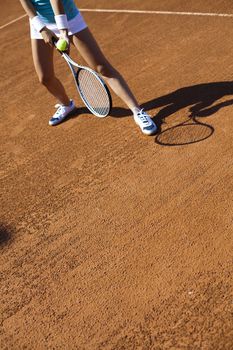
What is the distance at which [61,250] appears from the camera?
139 inches

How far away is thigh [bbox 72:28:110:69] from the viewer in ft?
13.5

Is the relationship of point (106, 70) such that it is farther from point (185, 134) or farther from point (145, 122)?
point (185, 134)

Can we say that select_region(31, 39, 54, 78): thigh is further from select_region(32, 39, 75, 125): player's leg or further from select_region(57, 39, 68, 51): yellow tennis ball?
select_region(57, 39, 68, 51): yellow tennis ball

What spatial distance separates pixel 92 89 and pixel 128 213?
139cm

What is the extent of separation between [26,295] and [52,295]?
0.20 m

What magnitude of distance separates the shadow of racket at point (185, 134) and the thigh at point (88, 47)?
2.91 feet

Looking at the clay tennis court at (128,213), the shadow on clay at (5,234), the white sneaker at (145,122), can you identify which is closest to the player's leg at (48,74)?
the clay tennis court at (128,213)

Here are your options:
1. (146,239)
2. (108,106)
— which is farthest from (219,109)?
→ (146,239)

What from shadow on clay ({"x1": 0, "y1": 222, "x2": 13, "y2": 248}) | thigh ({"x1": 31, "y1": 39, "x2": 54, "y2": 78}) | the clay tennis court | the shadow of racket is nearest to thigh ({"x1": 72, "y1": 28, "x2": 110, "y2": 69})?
thigh ({"x1": 31, "y1": 39, "x2": 54, "y2": 78})

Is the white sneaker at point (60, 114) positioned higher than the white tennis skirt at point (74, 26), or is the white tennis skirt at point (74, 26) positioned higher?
the white tennis skirt at point (74, 26)

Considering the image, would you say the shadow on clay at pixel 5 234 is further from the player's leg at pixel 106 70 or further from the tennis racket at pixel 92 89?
the player's leg at pixel 106 70

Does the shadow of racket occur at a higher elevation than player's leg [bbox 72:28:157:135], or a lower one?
lower

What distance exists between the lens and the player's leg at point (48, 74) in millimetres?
4430

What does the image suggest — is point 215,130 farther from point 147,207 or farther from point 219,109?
point 147,207
